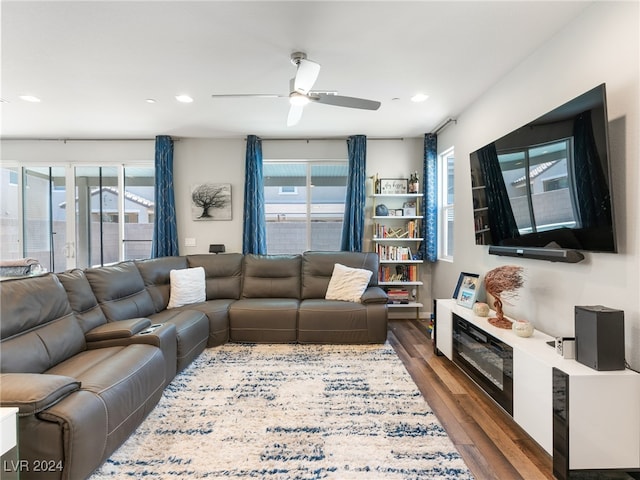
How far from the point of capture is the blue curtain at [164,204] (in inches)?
169

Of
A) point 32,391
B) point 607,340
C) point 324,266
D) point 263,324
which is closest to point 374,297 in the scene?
point 324,266

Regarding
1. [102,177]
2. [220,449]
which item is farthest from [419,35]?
Answer: [102,177]

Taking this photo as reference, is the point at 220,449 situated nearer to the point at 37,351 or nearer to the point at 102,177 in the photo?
the point at 37,351

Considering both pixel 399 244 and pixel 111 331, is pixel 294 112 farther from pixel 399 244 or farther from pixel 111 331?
pixel 399 244

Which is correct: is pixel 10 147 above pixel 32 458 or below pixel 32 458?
above

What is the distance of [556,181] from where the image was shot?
6.13 ft

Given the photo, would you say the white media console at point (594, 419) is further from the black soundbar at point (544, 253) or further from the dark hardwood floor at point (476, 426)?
the black soundbar at point (544, 253)

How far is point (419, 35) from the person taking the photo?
2.07 metres

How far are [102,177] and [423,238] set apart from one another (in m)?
4.96

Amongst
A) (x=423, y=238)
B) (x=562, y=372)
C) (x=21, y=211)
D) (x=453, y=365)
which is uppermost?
(x=21, y=211)

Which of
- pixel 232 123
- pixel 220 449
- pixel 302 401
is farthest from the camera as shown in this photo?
pixel 232 123

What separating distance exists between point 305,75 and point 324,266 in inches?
93.8

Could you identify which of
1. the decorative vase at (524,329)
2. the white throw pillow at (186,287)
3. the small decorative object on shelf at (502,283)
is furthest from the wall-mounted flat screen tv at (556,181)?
the white throw pillow at (186,287)

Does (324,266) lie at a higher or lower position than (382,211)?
lower
